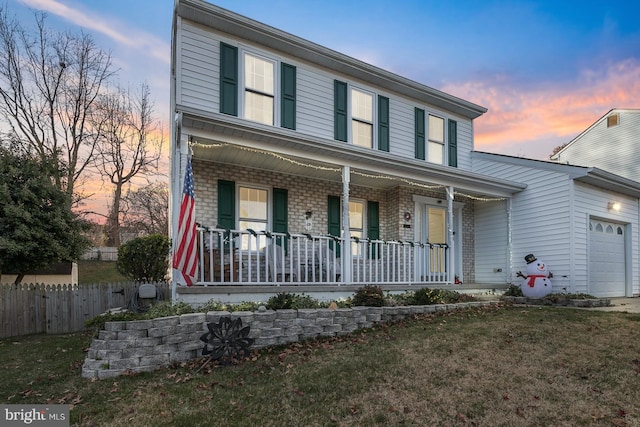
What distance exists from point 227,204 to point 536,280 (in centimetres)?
777

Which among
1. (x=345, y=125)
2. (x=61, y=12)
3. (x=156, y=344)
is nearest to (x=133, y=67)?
(x=61, y=12)

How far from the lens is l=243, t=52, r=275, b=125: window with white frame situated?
337 inches

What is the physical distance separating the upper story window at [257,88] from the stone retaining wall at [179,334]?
4.80 meters

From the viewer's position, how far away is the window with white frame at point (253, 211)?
27.3 feet

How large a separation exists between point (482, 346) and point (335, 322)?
7.35 feet

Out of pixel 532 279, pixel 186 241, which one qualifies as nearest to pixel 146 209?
pixel 186 241

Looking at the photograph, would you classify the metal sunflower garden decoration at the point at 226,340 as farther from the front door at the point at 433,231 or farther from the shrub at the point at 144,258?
the front door at the point at 433,231

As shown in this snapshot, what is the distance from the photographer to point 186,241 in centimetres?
548

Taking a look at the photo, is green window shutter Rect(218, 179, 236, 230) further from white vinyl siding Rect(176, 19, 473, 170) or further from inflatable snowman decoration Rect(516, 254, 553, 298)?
inflatable snowman decoration Rect(516, 254, 553, 298)

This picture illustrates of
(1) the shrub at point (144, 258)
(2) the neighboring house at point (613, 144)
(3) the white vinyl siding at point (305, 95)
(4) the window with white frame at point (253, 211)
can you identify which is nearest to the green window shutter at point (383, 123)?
(3) the white vinyl siding at point (305, 95)

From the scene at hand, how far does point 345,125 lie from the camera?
985 centimetres

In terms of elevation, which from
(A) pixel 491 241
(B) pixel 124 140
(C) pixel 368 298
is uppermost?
(B) pixel 124 140

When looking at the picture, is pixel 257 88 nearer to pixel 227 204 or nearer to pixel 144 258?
pixel 227 204

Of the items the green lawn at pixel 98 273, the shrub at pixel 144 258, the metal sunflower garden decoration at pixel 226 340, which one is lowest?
the green lawn at pixel 98 273
